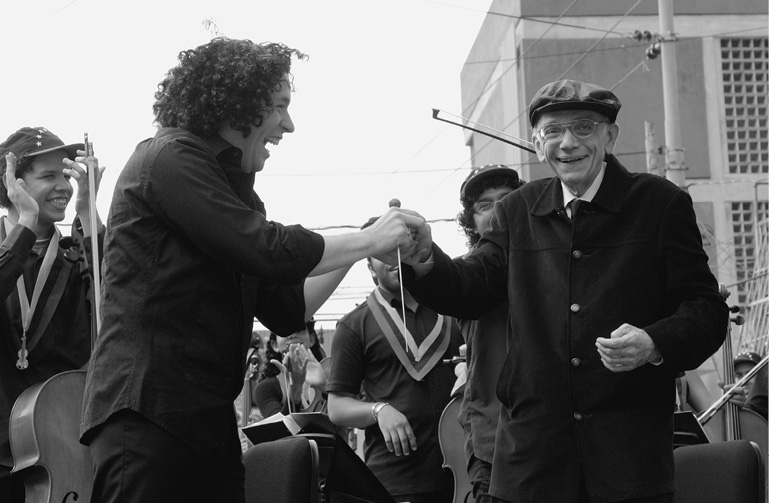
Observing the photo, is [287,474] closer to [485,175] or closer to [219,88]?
[219,88]

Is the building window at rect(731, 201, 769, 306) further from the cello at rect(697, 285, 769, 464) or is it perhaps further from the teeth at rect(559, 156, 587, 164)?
the teeth at rect(559, 156, 587, 164)

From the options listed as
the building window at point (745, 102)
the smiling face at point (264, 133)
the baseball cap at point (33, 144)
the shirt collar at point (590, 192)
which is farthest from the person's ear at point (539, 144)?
the building window at point (745, 102)

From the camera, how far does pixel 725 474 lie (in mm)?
4301

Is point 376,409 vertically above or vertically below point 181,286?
below

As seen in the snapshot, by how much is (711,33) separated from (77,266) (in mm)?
23425

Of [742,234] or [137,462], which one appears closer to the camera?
[137,462]

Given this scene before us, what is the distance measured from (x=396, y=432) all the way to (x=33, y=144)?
2.25 meters

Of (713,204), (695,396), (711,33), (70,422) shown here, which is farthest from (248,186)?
(711,33)

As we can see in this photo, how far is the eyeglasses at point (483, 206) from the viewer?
202 inches

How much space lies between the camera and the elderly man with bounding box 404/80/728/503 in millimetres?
3277

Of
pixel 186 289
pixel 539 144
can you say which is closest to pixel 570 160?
pixel 539 144

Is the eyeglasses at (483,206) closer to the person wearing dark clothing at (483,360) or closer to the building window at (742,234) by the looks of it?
the person wearing dark clothing at (483,360)

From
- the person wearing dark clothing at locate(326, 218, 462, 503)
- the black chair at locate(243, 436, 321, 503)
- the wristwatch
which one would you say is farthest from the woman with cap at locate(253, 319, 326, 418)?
the black chair at locate(243, 436, 321, 503)

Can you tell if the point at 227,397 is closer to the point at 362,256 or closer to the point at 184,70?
the point at 362,256
